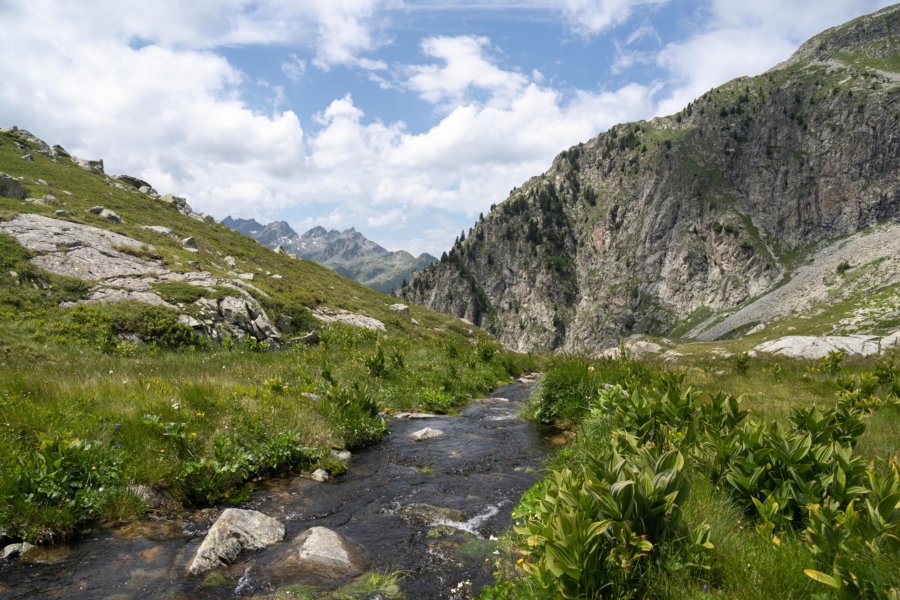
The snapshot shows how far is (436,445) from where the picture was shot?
39.0 ft

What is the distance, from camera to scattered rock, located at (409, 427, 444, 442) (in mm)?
12469

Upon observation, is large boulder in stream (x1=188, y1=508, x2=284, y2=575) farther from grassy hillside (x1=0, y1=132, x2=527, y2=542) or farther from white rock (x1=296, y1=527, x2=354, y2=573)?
grassy hillside (x1=0, y1=132, x2=527, y2=542)

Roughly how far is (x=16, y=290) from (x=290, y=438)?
18.2 meters

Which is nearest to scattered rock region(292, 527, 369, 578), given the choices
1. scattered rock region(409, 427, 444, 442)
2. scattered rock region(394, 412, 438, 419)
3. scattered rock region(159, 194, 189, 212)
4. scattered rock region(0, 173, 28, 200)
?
scattered rock region(409, 427, 444, 442)

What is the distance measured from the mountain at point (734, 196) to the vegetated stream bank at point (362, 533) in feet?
486

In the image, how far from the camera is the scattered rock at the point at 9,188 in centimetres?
3503

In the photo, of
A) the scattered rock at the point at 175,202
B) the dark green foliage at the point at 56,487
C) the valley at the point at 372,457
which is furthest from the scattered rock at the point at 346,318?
the scattered rock at the point at 175,202

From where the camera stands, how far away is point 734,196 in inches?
6452

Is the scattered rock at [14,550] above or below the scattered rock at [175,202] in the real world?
below

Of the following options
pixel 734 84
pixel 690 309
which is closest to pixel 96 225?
pixel 690 309

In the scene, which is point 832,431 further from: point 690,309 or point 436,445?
point 690,309

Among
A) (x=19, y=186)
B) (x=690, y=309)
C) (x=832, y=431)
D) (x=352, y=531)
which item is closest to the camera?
(x=832, y=431)

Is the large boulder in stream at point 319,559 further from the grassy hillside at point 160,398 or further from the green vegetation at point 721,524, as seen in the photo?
the grassy hillside at point 160,398

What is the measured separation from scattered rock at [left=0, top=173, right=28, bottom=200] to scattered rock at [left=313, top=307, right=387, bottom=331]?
25.9 metres
